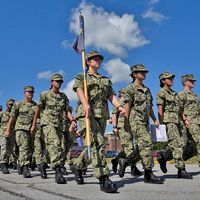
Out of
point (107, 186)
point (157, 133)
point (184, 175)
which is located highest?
point (157, 133)

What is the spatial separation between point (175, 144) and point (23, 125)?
3.71 m

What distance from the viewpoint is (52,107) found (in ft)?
28.3

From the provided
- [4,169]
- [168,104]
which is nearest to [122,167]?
[168,104]

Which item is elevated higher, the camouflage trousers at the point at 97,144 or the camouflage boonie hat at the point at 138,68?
the camouflage boonie hat at the point at 138,68

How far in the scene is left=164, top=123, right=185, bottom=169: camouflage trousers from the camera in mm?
8164

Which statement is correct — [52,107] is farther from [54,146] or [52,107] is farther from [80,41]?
[80,41]

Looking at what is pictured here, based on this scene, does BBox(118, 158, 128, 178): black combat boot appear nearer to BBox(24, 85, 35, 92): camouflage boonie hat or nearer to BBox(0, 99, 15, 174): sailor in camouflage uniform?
BBox(24, 85, 35, 92): camouflage boonie hat

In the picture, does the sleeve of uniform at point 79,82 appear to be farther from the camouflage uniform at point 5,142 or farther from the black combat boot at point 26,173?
the camouflage uniform at point 5,142

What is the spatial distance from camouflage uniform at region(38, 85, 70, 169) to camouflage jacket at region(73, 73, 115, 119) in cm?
175

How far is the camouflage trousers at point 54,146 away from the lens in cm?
796

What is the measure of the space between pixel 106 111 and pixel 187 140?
2676 mm

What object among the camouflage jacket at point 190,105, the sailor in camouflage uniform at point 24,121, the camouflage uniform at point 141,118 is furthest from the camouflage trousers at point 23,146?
the camouflage jacket at point 190,105

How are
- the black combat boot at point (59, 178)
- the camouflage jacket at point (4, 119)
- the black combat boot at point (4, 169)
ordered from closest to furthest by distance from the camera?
the black combat boot at point (59, 178)
the black combat boot at point (4, 169)
the camouflage jacket at point (4, 119)

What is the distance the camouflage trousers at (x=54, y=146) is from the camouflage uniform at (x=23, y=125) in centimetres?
169
